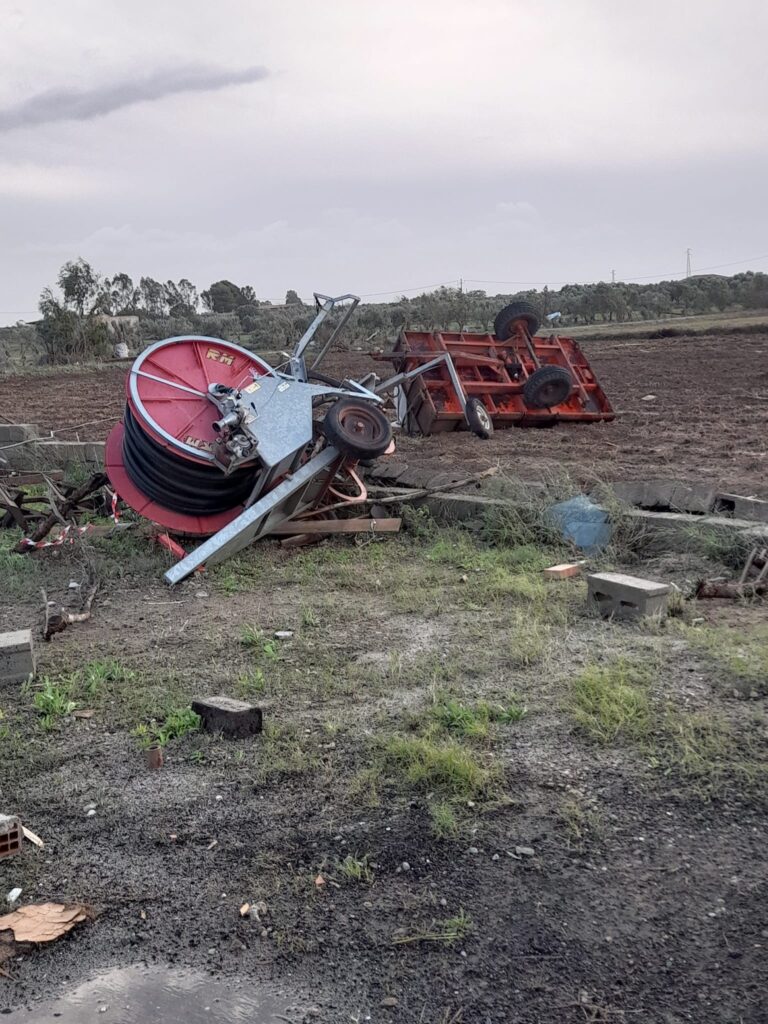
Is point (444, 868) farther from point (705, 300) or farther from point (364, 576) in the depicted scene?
point (705, 300)

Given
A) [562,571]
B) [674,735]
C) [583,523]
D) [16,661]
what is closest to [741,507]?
[583,523]

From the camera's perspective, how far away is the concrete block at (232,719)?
4445 mm

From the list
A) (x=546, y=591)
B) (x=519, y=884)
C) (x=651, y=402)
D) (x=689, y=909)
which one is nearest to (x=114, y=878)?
(x=519, y=884)

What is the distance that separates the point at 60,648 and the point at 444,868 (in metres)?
3.47

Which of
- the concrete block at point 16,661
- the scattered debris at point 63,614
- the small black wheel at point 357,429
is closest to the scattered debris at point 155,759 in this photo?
the concrete block at point 16,661

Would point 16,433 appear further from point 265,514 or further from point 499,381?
point 265,514

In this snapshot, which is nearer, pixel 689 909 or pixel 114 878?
pixel 689 909

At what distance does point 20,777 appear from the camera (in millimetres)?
4199

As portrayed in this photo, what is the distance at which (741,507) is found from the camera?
736cm

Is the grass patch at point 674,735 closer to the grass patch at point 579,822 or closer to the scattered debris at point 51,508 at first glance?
the grass patch at point 579,822

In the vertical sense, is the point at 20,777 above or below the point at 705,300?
below

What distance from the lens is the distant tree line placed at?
3844cm

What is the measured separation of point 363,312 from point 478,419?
3828cm

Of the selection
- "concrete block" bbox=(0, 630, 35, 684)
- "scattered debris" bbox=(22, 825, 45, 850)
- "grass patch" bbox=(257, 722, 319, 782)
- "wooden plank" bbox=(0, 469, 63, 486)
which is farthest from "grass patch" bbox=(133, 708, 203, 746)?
"wooden plank" bbox=(0, 469, 63, 486)
